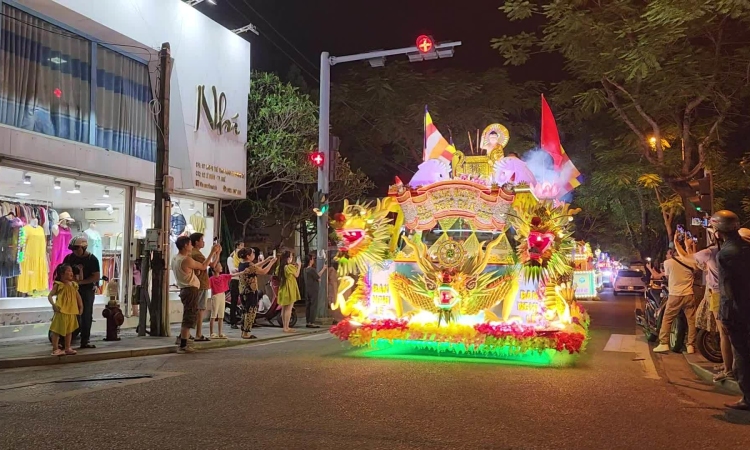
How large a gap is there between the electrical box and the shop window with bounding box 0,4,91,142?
3135mm

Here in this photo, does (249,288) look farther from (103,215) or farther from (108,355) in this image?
(103,215)

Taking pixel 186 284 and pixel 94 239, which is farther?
pixel 94 239

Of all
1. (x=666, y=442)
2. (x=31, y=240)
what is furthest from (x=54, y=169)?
(x=666, y=442)

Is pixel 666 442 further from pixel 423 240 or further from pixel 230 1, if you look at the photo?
pixel 230 1

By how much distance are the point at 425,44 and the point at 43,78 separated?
805 cm

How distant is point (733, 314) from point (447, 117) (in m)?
16.7

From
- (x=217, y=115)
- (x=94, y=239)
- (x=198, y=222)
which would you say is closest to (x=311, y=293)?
(x=198, y=222)

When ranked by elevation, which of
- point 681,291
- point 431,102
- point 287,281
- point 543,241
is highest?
point 431,102

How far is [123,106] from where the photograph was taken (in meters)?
15.0

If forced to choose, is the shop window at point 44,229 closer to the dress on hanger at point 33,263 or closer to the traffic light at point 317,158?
the dress on hanger at point 33,263

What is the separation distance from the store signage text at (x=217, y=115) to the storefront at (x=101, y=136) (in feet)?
0.12

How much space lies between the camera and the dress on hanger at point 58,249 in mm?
13234

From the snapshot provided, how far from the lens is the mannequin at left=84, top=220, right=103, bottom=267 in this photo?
14.3m

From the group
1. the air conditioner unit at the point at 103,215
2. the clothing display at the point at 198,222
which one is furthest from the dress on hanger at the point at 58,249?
the clothing display at the point at 198,222
